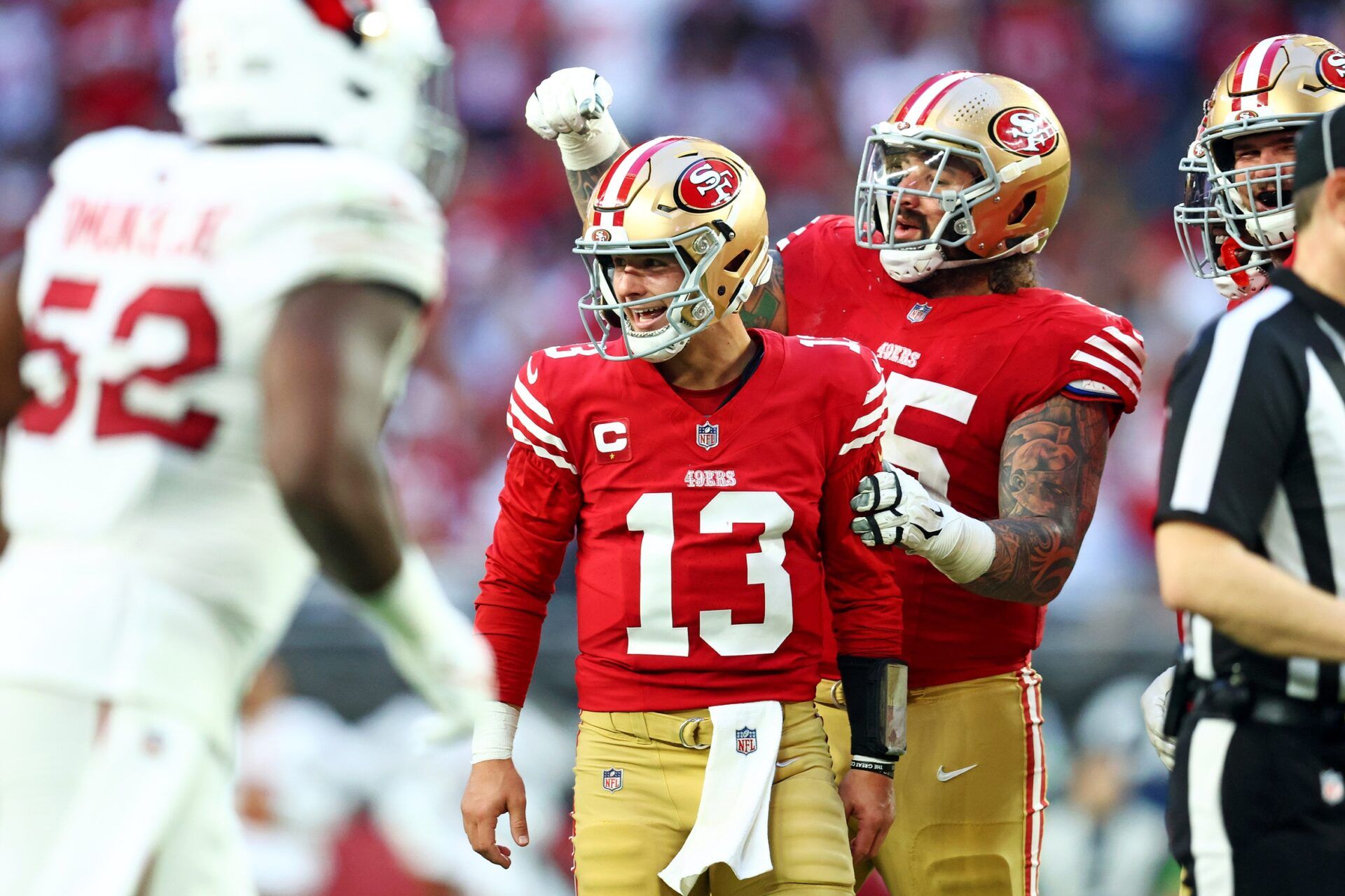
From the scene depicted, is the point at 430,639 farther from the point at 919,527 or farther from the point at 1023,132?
the point at 1023,132

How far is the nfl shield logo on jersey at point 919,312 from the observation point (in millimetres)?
3912

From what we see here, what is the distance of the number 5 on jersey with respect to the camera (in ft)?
10.7

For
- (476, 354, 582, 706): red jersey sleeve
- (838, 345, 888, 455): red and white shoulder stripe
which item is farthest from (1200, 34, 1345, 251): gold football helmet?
(476, 354, 582, 706): red jersey sleeve

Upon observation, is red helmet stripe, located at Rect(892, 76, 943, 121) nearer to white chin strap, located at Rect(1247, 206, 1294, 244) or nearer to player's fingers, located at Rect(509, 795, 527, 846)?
white chin strap, located at Rect(1247, 206, 1294, 244)

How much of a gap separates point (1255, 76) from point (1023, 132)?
522 mm

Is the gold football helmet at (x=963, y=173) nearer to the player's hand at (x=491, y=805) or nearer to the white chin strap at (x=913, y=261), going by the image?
the white chin strap at (x=913, y=261)

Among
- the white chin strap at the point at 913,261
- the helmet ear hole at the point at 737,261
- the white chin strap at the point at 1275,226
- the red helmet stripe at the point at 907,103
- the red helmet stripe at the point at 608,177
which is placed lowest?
the helmet ear hole at the point at 737,261

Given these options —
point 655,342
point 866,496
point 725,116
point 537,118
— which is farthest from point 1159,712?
point 725,116

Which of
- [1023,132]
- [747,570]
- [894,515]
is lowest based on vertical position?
[747,570]

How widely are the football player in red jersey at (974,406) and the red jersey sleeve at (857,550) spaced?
0.52 ft

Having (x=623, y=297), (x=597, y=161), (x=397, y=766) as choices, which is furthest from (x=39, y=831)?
(x=397, y=766)

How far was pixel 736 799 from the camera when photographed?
125 inches

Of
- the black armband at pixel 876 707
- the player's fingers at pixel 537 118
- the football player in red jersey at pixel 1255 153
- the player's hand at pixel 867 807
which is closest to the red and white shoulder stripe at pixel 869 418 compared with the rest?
the black armband at pixel 876 707

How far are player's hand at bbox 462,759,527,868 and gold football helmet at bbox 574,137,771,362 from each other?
2.78 ft
